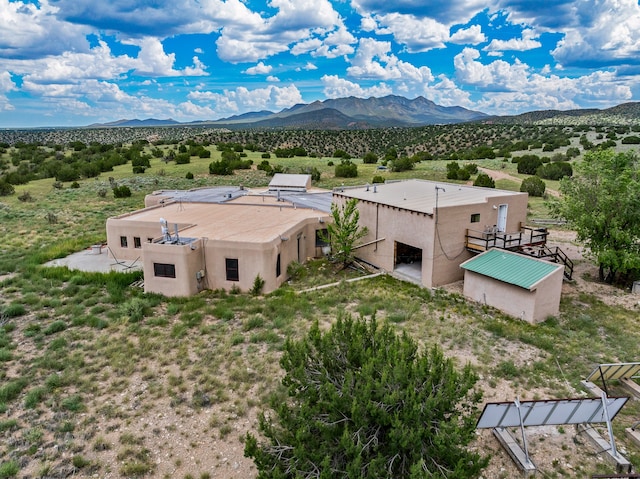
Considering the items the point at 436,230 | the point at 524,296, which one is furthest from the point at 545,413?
the point at 436,230

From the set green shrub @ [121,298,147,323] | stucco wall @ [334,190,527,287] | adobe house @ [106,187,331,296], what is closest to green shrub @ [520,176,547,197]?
stucco wall @ [334,190,527,287]

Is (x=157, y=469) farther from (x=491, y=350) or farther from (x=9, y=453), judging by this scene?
(x=491, y=350)

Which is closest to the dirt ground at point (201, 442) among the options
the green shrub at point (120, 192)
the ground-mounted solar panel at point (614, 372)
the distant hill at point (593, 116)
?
the ground-mounted solar panel at point (614, 372)

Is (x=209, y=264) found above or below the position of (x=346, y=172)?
below

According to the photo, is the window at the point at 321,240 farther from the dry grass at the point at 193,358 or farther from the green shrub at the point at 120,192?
the green shrub at the point at 120,192

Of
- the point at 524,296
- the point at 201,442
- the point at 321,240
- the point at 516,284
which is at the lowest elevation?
the point at 201,442

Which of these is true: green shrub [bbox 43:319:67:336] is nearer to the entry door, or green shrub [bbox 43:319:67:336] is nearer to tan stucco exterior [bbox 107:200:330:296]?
tan stucco exterior [bbox 107:200:330:296]

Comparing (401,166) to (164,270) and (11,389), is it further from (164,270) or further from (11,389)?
(11,389)
